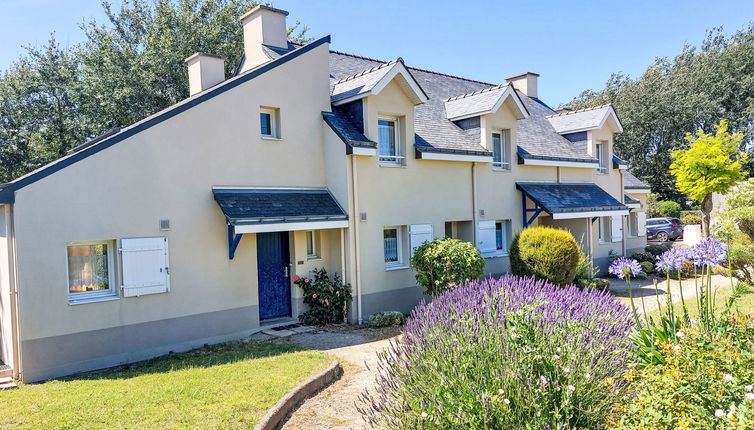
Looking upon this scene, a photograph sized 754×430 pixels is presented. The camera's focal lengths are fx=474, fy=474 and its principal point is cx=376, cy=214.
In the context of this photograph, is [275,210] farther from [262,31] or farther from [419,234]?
[262,31]

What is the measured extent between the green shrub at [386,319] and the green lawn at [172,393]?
2812 mm

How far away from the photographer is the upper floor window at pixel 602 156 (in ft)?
70.2

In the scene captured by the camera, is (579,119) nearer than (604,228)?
Yes

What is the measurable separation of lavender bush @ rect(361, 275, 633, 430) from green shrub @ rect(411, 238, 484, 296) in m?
6.70

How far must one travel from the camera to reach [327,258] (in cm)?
1327

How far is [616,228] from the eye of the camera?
70.0 feet

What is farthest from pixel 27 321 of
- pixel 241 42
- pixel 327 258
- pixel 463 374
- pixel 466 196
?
pixel 241 42

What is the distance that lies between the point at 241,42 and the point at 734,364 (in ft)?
98.6

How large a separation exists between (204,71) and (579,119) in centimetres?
1558

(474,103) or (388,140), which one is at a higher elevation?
(474,103)

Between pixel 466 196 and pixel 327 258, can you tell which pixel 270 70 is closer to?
pixel 327 258

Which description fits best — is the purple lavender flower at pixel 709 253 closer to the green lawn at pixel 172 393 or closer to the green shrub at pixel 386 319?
the green lawn at pixel 172 393

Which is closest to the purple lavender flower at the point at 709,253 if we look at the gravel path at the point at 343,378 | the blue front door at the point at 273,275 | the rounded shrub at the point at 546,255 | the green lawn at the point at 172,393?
the gravel path at the point at 343,378

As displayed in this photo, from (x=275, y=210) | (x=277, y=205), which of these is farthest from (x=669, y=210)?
(x=275, y=210)
